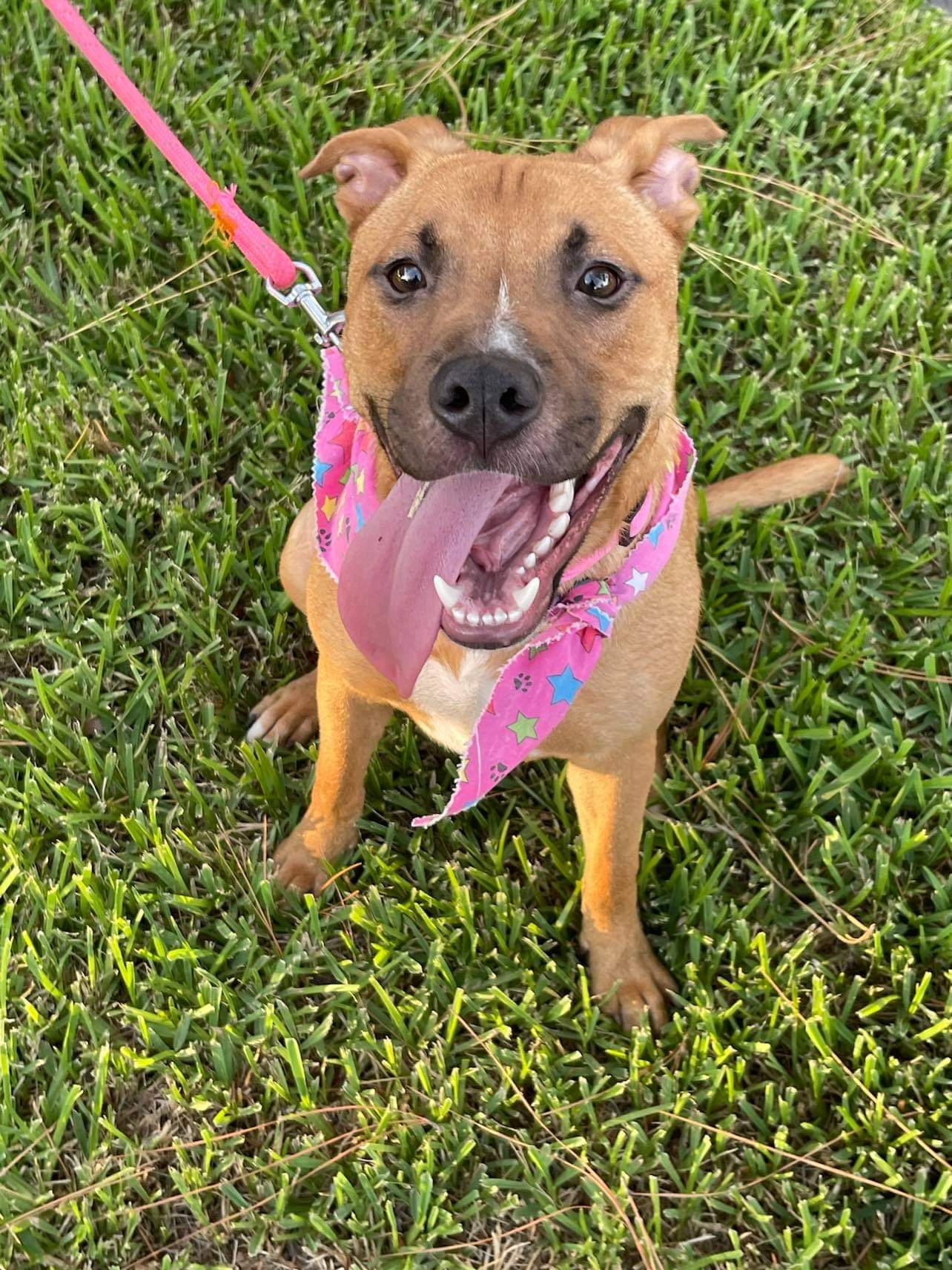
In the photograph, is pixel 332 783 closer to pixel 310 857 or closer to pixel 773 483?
pixel 310 857

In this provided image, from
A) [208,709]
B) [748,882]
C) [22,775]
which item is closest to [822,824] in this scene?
[748,882]

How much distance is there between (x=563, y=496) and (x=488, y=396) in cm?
28

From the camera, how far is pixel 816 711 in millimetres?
3174

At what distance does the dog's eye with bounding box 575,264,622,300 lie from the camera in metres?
2.10

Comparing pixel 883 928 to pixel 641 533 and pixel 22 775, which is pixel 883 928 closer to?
pixel 641 533

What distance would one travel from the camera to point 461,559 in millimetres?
2084

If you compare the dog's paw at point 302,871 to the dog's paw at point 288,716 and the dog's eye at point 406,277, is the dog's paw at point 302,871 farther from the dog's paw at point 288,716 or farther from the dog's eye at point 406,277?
the dog's eye at point 406,277

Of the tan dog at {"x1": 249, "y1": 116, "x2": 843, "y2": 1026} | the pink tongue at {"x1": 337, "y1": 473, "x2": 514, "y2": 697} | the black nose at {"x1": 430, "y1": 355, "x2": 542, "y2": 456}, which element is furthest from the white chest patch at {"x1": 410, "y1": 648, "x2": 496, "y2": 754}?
the black nose at {"x1": 430, "y1": 355, "x2": 542, "y2": 456}

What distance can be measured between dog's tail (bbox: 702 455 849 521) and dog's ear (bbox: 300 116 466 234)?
4.14ft

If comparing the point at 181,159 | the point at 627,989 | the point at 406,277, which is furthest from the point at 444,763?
the point at 181,159

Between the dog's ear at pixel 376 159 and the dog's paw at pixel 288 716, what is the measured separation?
4.29 ft

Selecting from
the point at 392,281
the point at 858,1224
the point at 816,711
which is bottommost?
the point at 858,1224

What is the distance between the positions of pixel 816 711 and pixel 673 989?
0.88 meters

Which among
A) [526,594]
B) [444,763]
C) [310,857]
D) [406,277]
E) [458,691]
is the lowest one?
[444,763]
